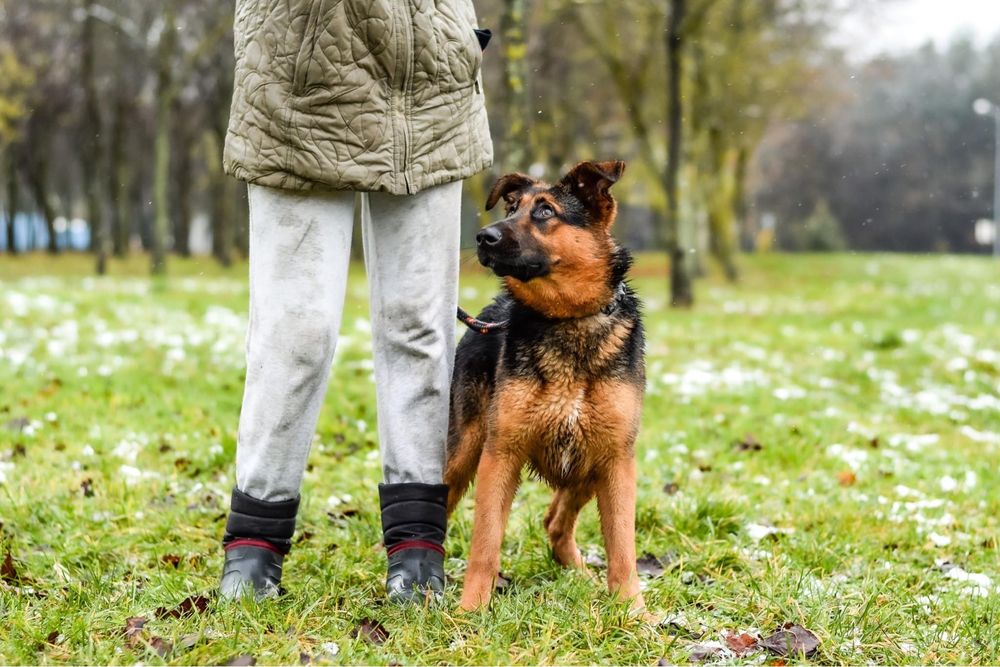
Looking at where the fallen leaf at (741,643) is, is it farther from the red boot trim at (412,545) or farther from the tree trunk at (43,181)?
the tree trunk at (43,181)

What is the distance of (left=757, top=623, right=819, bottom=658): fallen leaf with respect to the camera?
11.5 ft

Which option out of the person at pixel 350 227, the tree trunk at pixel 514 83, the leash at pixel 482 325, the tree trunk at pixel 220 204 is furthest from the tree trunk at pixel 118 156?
the person at pixel 350 227

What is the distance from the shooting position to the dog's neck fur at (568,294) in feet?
12.9

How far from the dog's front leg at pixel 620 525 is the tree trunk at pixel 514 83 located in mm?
7313

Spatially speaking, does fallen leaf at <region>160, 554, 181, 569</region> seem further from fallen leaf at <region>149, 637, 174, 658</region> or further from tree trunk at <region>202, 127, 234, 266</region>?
tree trunk at <region>202, 127, 234, 266</region>

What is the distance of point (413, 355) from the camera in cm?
406

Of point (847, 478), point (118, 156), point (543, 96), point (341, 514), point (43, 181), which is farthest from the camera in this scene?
point (43, 181)

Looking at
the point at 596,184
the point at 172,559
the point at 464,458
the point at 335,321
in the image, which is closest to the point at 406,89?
the point at 596,184

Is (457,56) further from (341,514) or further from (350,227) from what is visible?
(341,514)

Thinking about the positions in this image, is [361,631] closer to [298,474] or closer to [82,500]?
[298,474]

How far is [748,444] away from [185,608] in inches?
178

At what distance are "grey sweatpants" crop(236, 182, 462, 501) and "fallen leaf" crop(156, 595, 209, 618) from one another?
1.43ft

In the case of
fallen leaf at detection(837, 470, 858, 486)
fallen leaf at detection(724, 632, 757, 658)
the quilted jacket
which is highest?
the quilted jacket

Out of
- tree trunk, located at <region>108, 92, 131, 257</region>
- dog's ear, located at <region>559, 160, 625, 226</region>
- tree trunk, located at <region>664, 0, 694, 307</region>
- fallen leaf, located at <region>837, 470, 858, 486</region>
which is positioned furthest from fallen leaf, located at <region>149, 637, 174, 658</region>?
tree trunk, located at <region>108, 92, 131, 257</region>
